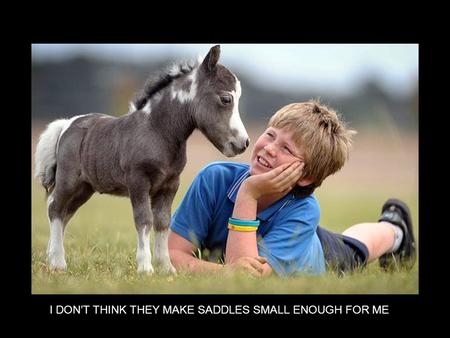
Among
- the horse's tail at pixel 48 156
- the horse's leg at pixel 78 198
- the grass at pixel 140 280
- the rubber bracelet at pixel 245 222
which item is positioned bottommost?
the grass at pixel 140 280

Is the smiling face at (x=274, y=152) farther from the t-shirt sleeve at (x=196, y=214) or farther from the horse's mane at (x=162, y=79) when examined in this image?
the horse's mane at (x=162, y=79)

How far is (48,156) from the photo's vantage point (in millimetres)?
5211

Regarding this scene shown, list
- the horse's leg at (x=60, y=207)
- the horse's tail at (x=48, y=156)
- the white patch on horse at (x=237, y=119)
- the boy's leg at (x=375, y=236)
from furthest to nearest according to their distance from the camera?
the boy's leg at (x=375, y=236), the horse's tail at (x=48, y=156), the horse's leg at (x=60, y=207), the white patch on horse at (x=237, y=119)

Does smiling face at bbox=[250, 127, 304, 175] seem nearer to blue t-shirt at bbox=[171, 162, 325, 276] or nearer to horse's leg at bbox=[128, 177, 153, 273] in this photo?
blue t-shirt at bbox=[171, 162, 325, 276]

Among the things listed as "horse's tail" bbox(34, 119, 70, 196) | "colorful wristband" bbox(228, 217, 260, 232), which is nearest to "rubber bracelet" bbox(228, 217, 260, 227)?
"colorful wristband" bbox(228, 217, 260, 232)

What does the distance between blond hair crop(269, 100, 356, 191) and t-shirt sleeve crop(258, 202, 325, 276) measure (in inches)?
11.4

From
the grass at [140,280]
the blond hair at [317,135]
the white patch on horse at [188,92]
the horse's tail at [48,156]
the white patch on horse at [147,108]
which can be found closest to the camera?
the grass at [140,280]

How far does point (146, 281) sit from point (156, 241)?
1.83 feet

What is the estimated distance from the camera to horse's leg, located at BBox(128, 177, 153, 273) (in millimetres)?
4352

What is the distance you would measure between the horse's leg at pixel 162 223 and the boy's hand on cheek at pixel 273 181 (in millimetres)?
526

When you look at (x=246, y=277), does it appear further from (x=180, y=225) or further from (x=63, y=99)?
(x=63, y=99)

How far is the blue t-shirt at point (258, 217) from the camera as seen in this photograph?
4.66 meters

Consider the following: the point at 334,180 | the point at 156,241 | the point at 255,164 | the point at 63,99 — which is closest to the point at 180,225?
the point at 156,241

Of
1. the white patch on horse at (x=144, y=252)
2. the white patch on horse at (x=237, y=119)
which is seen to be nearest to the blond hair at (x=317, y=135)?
the white patch on horse at (x=237, y=119)
